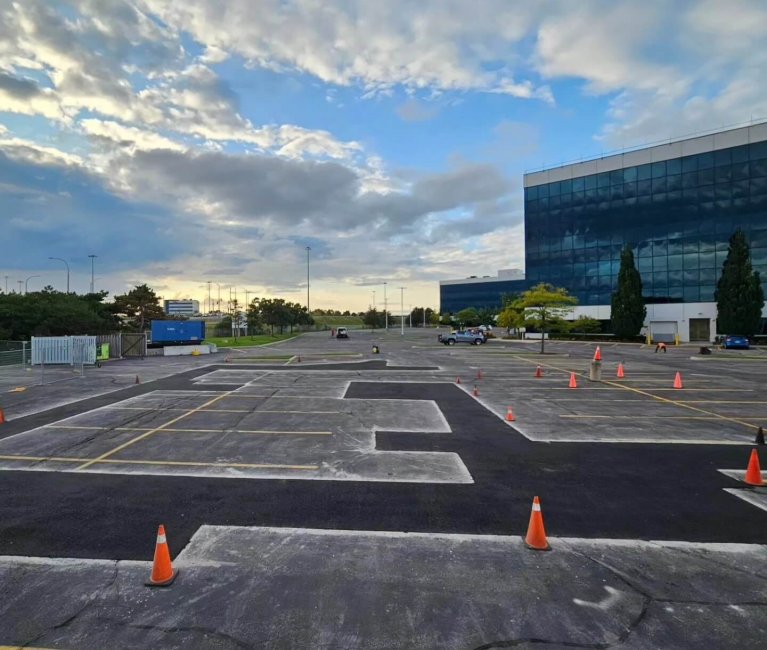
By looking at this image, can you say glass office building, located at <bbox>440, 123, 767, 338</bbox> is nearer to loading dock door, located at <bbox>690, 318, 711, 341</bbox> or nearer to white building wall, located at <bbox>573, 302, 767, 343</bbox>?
white building wall, located at <bbox>573, 302, 767, 343</bbox>

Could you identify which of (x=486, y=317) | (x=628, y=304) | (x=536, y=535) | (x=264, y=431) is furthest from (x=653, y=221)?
(x=536, y=535)

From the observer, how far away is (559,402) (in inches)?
609

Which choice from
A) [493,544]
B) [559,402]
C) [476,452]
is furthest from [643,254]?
[493,544]

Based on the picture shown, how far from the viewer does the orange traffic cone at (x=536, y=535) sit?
17.7 ft

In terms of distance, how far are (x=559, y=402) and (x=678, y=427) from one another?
3989 mm

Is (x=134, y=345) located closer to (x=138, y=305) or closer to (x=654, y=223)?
(x=138, y=305)

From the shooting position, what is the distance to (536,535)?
17.9 ft

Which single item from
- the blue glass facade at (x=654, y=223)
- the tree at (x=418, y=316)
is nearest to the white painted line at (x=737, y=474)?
the blue glass facade at (x=654, y=223)

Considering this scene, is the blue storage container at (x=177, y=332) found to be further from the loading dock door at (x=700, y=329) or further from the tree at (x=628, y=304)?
the loading dock door at (x=700, y=329)

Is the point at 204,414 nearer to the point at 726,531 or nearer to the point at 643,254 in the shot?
the point at 726,531

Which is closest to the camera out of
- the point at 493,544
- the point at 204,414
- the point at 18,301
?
the point at 493,544

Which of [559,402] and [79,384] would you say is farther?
[79,384]

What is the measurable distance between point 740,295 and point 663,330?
35.1ft

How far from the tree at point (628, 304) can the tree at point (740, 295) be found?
7943mm
